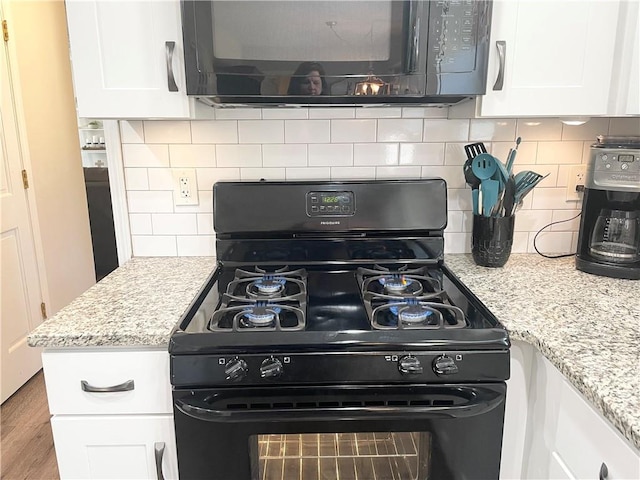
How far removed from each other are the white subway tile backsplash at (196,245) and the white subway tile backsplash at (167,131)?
0.34m

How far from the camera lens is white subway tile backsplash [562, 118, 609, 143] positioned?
1604 mm

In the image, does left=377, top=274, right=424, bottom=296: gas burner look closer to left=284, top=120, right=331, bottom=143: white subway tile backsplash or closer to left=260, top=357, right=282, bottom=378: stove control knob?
left=260, top=357, right=282, bottom=378: stove control knob

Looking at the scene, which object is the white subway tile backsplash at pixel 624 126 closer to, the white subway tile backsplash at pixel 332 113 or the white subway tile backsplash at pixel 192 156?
the white subway tile backsplash at pixel 332 113

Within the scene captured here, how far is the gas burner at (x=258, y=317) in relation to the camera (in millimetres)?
1122

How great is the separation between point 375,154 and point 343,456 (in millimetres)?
977

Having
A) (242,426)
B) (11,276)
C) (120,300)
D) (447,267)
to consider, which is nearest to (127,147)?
(120,300)

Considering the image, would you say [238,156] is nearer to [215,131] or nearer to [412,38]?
[215,131]

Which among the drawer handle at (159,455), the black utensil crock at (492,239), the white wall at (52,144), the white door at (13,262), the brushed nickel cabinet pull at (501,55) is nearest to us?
the drawer handle at (159,455)

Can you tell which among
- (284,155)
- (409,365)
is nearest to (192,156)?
(284,155)

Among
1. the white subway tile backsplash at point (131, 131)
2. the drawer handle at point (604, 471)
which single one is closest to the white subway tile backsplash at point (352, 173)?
the white subway tile backsplash at point (131, 131)

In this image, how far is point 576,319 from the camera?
1.13 meters

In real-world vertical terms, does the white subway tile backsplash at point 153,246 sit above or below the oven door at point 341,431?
above

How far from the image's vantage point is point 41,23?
271 cm

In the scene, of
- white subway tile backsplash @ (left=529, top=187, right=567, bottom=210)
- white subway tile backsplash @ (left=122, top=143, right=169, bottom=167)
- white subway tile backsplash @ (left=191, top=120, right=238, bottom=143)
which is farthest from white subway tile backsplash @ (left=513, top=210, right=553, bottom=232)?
white subway tile backsplash @ (left=122, top=143, right=169, bottom=167)
